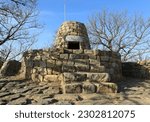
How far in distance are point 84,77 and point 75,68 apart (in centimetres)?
95

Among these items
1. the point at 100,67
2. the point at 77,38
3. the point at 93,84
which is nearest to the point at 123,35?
the point at 77,38

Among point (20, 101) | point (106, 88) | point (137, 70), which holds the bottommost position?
point (20, 101)

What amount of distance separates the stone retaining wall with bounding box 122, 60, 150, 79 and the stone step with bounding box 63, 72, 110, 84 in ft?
11.2

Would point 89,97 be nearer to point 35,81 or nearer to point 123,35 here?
point 35,81

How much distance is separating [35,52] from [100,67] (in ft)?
7.87

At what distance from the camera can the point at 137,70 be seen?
14195 mm

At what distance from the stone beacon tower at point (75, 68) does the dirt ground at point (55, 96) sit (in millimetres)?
386

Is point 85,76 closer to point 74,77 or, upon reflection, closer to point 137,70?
point 74,77

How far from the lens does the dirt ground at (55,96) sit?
8906mm

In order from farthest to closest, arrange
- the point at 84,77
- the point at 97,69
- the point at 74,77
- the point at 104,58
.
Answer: the point at 104,58
the point at 97,69
the point at 84,77
the point at 74,77

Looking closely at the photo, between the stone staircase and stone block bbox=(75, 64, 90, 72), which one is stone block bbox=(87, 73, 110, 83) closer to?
the stone staircase

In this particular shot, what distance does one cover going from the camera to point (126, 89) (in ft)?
Result: 36.0

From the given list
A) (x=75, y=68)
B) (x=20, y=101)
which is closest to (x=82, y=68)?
(x=75, y=68)

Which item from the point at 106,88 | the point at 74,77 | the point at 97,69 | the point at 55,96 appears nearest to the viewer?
the point at 55,96
